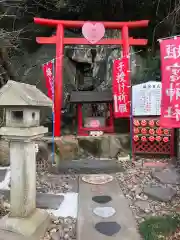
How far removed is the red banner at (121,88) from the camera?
888 centimetres

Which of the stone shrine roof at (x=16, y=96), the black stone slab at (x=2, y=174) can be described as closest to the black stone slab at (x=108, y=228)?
the stone shrine roof at (x=16, y=96)

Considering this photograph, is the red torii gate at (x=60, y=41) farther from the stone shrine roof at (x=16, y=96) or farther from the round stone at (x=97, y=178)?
the stone shrine roof at (x=16, y=96)

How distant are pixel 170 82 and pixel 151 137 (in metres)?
4.76

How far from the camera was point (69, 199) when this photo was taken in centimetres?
558

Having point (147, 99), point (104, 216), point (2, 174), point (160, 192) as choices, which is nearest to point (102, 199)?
point (104, 216)

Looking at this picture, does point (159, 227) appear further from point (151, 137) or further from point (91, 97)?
point (91, 97)

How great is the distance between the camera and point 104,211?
16.3 feet

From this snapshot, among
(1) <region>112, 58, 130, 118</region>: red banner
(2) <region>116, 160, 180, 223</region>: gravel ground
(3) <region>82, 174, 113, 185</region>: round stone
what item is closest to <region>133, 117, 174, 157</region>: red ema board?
(1) <region>112, 58, 130, 118</region>: red banner

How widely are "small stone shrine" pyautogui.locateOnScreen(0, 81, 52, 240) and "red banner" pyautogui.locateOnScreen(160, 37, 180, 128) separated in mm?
2351

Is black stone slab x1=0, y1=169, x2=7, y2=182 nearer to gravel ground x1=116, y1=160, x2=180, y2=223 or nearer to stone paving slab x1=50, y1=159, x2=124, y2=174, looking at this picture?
stone paving slab x1=50, y1=159, x2=124, y2=174

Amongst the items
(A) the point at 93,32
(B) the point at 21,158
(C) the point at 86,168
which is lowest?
(C) the point at 86,168

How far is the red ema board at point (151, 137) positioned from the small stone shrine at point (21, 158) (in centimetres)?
586

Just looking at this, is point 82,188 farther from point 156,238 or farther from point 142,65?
point 142,65

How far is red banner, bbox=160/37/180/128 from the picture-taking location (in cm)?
459
